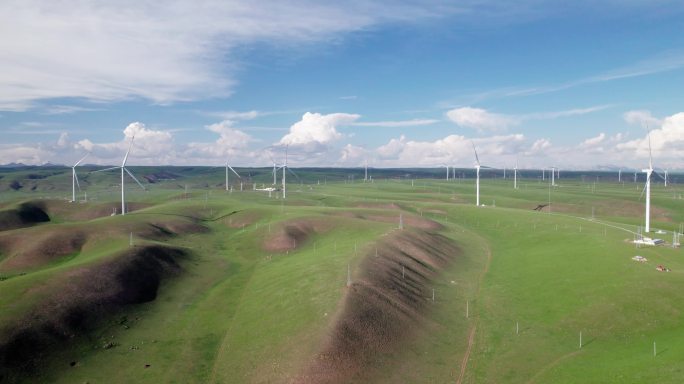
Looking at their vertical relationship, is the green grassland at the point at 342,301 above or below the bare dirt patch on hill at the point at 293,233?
below

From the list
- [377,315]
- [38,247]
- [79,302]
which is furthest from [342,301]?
[38,247]

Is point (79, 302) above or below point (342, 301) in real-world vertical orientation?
below

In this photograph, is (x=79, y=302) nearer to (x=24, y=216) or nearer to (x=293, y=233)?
(x=293, y=233)

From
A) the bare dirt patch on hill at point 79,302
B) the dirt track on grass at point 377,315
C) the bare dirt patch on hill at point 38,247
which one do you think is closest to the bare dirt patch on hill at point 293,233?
the bare dirt patch on hill at point 79,302

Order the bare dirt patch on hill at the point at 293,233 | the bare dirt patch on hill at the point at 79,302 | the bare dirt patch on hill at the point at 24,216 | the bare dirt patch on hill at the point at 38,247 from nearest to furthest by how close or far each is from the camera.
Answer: the bare dirt patch on hill at the point at 79,302 → the bare dirt patch on hill at the point at 38,247 → the bare dirt patch on hill at the point at 293,233 → the bare dirt patch on hill at the point at 24,216

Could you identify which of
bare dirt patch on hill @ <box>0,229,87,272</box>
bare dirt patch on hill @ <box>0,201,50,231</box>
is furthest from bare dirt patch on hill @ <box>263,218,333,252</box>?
bare dirt patch on hill @ <box>0,201,50,231</box>

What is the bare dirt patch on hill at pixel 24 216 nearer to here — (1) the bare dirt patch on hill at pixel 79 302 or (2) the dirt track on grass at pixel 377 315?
(1) the bare dirt patch on hill at pixel 79 302

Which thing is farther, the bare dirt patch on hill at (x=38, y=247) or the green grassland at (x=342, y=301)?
the bare dirt patch on hill at (x=38, y=247)

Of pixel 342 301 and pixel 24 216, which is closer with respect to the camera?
pixel 342 301

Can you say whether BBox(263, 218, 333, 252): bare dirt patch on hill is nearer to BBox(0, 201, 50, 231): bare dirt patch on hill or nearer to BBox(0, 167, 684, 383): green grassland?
BBox(0, 167, 684, 383): green grassland
